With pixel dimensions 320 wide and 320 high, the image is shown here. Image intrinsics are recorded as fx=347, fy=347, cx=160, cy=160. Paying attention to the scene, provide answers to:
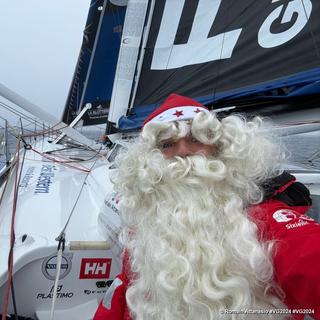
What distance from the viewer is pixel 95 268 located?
3.88ft

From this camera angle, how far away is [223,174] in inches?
24.0

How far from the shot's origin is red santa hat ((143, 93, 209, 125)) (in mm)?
726

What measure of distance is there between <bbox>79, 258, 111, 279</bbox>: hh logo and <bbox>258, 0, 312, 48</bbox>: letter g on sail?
1.00 m

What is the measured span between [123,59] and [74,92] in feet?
5.81

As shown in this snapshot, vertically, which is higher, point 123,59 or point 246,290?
point 123,59

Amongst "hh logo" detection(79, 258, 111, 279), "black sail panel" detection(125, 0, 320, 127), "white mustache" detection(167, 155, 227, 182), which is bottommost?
"hh logo" detection(79, 258, 111, 279)

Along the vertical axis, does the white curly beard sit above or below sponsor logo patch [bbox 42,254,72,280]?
above

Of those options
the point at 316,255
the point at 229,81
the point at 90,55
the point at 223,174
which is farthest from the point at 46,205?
the point at 90,55

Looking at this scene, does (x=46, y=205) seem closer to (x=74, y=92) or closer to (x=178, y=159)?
(x=178, y=159)

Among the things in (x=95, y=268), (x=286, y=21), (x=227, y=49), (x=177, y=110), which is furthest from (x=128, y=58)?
(x=177, y=110)

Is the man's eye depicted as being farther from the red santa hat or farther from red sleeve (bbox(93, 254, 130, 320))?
red sleeve (bbox(93, 254, 130, 320))

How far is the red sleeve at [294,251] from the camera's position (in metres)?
0.45

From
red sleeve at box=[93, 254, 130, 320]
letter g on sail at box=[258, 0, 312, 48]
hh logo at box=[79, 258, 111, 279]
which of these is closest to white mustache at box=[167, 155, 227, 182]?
red sleeve at box=[93, 254, 130, 320]

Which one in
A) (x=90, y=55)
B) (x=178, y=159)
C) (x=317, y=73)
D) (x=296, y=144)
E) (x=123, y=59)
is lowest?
(x=178, y=159)
